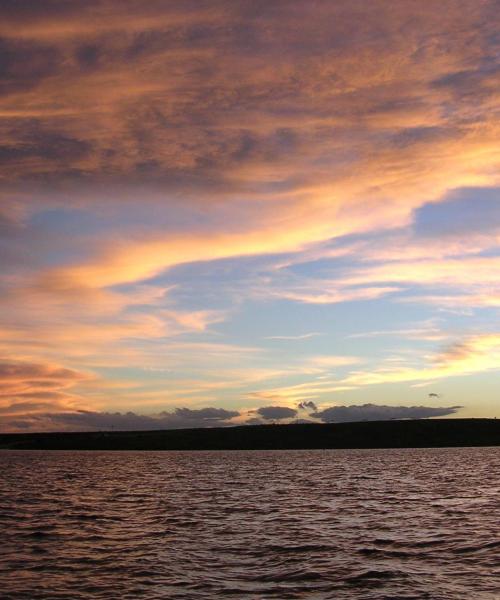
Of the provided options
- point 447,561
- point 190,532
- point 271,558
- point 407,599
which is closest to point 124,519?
point 190,532

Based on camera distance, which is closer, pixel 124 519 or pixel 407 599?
pixel 407 599

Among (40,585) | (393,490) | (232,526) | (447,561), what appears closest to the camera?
(40,585)

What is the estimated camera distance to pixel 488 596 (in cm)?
2284

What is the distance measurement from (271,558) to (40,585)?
32.1 feet

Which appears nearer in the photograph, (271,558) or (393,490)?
(271,558)

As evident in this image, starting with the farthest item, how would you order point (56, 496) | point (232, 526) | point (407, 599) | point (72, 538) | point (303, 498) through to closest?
point (56, 496) < point (303, 498) < point (232, 526) < point (72, 538) < point (407, 599)

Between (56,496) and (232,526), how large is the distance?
28.6m

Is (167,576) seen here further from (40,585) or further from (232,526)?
(232,526)

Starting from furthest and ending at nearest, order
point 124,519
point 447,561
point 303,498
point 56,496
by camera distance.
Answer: point 56,496, point 303,498, point 124,519, point 447,561

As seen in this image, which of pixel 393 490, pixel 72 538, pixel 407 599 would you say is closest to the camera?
pixel 407 599

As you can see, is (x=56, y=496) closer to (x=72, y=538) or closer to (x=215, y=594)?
(x=72, y=538)

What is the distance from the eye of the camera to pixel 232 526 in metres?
40.5

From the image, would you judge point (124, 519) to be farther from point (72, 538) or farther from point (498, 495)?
point (498, 495)

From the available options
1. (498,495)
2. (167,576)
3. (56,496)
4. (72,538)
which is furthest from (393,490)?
(167,576)
